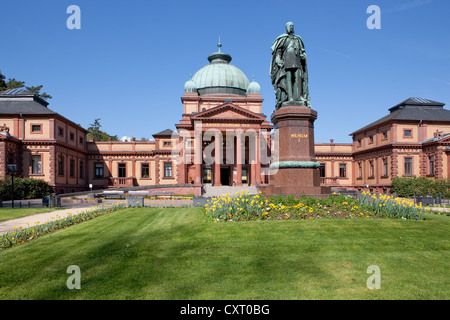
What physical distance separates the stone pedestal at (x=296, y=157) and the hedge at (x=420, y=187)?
90.1 ft

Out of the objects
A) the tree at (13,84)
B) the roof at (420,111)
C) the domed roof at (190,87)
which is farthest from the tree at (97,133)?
the roof at (420,111)

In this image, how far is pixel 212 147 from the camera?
4925 cm

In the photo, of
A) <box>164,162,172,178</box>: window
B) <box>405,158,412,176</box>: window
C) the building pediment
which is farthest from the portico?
<box>405,158,412,176</box>: window

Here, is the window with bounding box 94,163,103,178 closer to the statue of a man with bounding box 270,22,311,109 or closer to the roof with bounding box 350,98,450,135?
the roof with bounding box 350,98,450,135

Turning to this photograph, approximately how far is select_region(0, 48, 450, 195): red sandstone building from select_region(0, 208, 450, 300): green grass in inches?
1144

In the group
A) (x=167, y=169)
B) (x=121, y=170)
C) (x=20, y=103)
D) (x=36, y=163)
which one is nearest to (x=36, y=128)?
(x=36, y=163)

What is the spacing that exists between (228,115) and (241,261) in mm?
38570

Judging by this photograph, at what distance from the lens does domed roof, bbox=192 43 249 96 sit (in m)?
56.2

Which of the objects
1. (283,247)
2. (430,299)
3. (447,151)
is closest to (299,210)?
(283,247)

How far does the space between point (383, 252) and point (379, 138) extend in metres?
45.8

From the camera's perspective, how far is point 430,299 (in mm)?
4812

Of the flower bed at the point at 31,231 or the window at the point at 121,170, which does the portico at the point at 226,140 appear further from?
the flower bed at the point at 31,231

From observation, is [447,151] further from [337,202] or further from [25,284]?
[25,284]

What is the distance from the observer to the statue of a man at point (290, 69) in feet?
44.1
